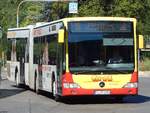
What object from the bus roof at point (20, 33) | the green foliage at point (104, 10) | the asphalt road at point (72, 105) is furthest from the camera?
the green foliage at point (104, 10)

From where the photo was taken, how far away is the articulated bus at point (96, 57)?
69.4 feet

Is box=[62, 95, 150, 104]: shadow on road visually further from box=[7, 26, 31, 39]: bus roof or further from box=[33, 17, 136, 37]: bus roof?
box=[7, 26, 31, 39]: bus roof

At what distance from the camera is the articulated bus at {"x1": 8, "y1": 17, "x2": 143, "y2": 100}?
21141mm

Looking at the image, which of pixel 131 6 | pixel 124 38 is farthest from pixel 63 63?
pixel 131 6

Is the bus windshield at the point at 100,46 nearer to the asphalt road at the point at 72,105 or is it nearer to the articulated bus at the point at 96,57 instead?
the articulated bus at the point at 96,57

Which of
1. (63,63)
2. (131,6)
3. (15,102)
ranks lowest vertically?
(15,102)

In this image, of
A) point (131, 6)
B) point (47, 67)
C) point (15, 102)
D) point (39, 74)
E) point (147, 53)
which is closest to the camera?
point (15, 102)

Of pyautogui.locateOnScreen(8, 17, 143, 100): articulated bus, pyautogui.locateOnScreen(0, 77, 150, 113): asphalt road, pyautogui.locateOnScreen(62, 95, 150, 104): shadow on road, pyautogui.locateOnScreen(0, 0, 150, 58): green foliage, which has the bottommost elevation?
pyautogui.locateOnScreen(62, 95, 150, 104): shadow on road

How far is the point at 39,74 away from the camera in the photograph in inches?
1037

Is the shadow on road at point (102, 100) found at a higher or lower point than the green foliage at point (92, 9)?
lower

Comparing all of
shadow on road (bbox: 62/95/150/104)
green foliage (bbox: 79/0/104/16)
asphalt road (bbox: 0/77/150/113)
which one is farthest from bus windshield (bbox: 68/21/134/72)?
green foliage (bbox: 79/0/104/16)

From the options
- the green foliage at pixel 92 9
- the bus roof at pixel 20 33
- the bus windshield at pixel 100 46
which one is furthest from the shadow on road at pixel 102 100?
the green foliage at pixel 92 9

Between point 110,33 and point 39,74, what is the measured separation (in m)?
5.48

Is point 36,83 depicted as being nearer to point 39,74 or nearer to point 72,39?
point 39,74
